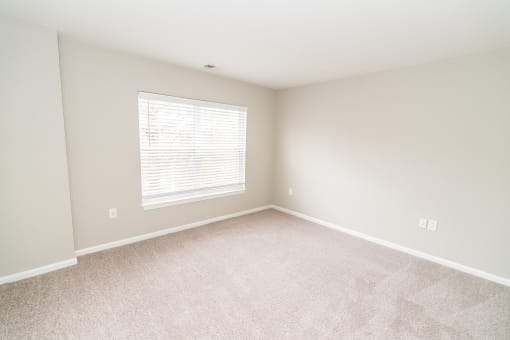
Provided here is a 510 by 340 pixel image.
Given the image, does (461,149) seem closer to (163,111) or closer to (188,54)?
(188,54)

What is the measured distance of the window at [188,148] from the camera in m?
2.98

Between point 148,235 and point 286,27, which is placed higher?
point 286,27

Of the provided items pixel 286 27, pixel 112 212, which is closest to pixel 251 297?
pixel 112 212

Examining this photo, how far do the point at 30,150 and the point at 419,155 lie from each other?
13.4ft

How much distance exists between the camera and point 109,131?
8.78ft

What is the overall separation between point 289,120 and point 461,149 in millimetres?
2454

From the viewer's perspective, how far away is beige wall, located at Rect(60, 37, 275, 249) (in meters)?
2.45

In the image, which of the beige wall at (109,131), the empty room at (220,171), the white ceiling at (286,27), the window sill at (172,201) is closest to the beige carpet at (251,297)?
the empty room at (220,171)

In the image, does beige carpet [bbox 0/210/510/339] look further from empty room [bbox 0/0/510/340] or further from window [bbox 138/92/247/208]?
window [bbox 138/92/247/208]

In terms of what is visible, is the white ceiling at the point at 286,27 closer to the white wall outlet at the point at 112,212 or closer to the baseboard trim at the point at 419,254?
the white wall outlet at the point at 112,212

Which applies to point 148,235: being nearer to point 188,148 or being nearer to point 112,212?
point 112,212

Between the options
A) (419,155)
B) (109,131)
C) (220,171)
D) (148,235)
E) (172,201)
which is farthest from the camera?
(220,171)

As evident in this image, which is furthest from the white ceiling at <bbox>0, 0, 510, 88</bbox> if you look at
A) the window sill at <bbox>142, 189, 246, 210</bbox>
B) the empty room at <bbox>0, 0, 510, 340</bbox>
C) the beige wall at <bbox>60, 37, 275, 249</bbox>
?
the window sill at <bbox>142, 189, 246, 210</bbox>

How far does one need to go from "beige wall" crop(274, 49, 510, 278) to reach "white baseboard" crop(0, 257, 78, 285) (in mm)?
3338
